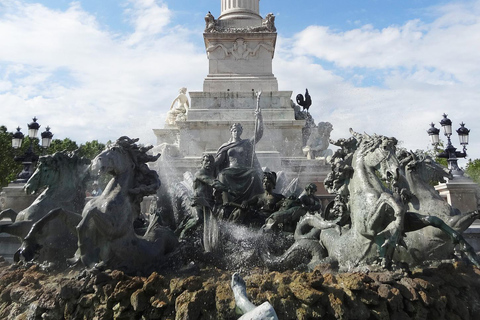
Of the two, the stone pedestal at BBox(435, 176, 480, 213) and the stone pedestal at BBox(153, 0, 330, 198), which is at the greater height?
the stone pedestal at BBox(153, 0, 330, 198)

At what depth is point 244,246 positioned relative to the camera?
6.94 meters

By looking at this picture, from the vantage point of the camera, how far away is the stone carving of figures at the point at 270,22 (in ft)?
54.6

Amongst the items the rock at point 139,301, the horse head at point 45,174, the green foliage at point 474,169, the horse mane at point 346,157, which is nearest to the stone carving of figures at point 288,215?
the horse mane at point 346,157

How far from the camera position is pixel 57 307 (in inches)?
184

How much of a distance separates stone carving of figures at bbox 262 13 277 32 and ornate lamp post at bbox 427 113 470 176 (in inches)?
258

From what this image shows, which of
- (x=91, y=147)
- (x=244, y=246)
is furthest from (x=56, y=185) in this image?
(x=91, y=147)

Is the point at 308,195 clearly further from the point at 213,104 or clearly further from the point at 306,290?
the point at 213,104

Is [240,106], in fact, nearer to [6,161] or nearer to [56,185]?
[56,185]

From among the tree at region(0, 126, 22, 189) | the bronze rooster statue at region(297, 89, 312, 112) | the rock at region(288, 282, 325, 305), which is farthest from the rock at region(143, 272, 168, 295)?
the tree at region(0, 126, 22, 189)

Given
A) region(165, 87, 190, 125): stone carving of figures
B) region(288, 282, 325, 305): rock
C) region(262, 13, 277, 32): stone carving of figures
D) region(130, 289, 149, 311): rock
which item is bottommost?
region(130, 289, 149, 311): rock

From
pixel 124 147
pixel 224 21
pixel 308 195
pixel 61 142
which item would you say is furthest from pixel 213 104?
pixel 61 142

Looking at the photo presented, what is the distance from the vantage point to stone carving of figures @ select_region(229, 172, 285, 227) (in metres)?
7.95

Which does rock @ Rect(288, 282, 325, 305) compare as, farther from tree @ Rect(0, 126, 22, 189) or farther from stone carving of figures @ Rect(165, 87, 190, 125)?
tree @ Rect(0, 126, 22, 189)

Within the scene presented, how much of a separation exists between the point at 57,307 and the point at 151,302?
1044mm
